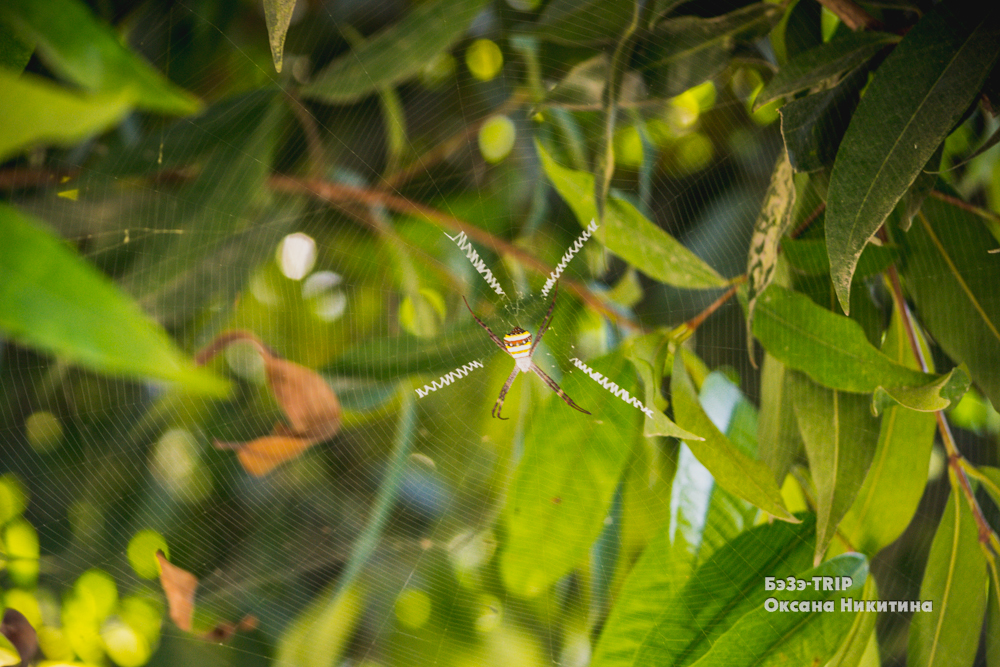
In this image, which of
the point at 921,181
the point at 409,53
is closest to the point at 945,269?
the point at 921,181

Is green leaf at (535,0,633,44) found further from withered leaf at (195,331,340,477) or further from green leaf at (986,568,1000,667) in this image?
green leaf at (986,568,1000,667)

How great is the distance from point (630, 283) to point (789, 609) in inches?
15.3

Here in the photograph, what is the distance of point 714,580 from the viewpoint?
59 cm

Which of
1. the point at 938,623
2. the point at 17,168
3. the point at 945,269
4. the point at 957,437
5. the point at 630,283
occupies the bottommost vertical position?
the point at 938,623

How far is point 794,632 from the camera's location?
1.83 feet

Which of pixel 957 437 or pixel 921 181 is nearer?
pixel 921 181

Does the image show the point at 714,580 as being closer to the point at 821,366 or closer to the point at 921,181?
the point at 821,366

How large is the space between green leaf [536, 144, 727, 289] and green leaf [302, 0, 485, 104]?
0.55 feet

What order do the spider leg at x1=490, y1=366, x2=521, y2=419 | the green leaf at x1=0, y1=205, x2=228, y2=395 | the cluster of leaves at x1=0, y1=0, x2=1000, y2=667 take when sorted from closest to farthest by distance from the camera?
1. the green leaf at x1=0, y1=205, x2=228, y2=395
2. the cluster of leaves at x1=0, y1=0, x2=1000, y2=667
3. the spider leg at x1=490, y1=366, x2=521, y2=419

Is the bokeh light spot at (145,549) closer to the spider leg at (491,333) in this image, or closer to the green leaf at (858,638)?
the spider leg at (491,333)

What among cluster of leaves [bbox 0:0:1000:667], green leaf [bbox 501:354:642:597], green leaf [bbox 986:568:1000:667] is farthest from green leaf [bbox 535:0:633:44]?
green leaf [bbox 986:568:1000:667]

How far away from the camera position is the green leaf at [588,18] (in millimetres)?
595

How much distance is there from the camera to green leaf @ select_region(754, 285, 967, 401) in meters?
0.48

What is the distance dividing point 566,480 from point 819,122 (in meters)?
0.43
